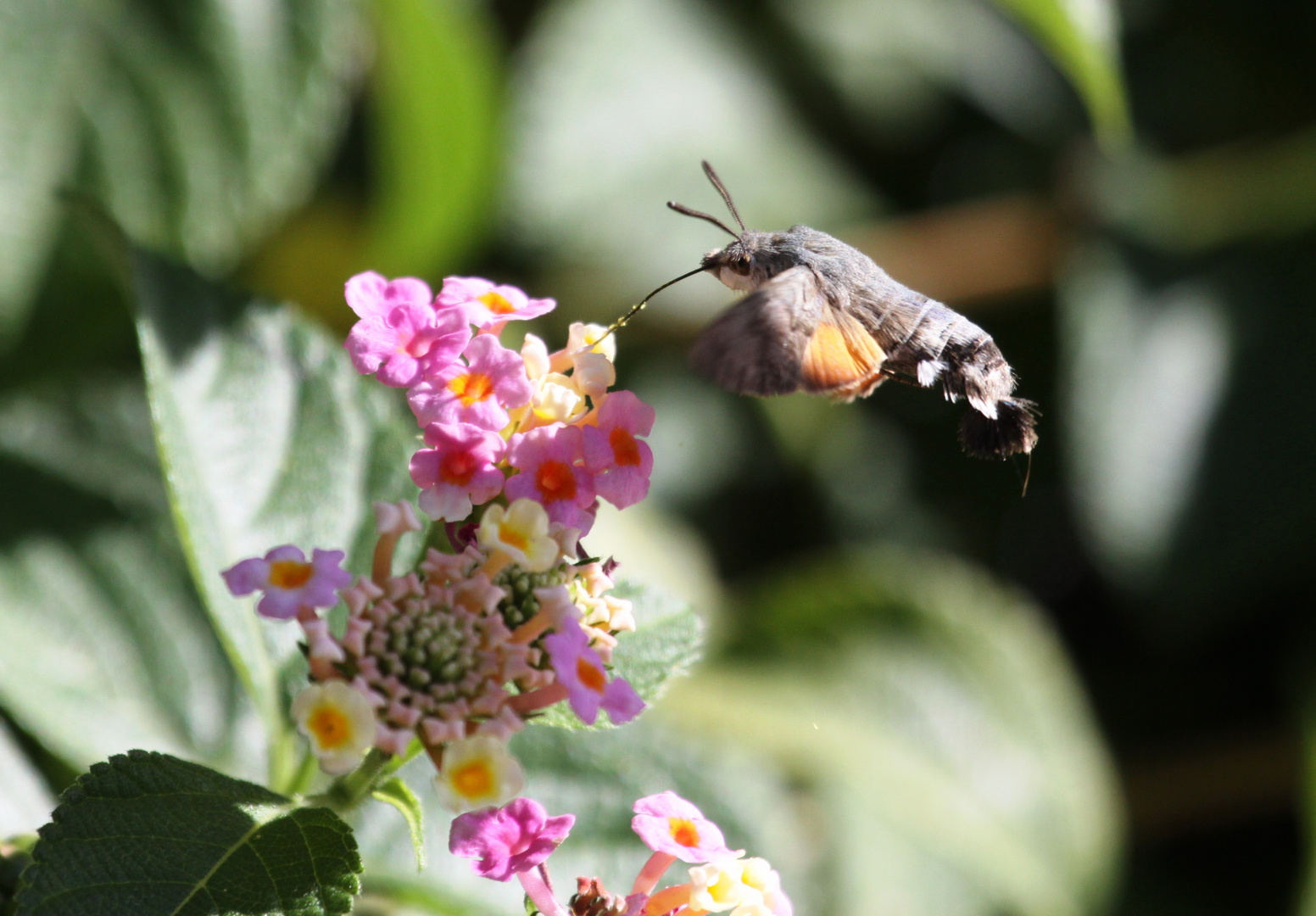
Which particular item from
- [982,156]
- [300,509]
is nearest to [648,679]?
[300,509]

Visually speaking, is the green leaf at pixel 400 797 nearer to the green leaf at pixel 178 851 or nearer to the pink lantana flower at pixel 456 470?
the green leaf at pixel 178 851

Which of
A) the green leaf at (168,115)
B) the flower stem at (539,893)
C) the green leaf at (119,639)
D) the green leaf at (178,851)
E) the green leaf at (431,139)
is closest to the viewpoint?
the green leaf at (178,851)

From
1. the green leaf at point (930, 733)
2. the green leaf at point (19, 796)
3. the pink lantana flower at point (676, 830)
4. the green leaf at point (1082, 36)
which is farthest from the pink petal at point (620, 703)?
the green leaf at point (930, 733)

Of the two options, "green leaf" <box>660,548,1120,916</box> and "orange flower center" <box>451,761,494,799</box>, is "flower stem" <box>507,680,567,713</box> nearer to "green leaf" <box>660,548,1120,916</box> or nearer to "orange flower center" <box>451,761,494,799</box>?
"orange flower center" <box>451,761,494,799</box>

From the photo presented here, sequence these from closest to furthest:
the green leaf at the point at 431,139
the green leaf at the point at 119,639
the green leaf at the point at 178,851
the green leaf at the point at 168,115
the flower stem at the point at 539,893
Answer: the green leaf at the point at 178,851
the flower stem at the point at 539,893
the green leaf at the point at 119,639
the green leaf at the point at 168,115
the green leaf at the point at 431,139

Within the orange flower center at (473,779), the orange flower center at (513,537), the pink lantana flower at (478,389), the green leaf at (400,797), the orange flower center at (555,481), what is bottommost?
the green leaf at (400,797)

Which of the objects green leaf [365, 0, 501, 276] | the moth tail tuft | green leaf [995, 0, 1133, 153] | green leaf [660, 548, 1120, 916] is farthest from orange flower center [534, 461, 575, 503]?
green leaf [365, 0, 501, 276]

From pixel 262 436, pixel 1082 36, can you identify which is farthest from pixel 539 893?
pixel 1082 36
